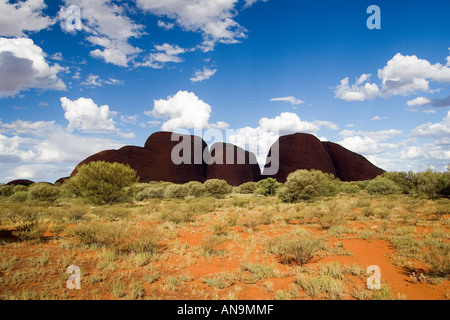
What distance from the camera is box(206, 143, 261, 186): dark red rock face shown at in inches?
2483

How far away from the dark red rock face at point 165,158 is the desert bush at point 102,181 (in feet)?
117

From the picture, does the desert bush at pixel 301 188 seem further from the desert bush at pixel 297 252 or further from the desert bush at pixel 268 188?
the desert bush at pixel 297 252

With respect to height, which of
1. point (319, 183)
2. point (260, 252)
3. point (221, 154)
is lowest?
point (260, 252)

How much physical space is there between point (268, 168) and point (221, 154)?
1453 centimetres

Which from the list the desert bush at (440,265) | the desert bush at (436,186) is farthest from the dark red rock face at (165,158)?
the desert bush at (440,265)

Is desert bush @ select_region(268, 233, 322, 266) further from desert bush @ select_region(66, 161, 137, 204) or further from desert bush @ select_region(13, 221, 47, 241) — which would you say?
desert bush @ select_region(66, 161, 137, 204)

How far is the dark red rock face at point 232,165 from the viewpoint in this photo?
207 feet

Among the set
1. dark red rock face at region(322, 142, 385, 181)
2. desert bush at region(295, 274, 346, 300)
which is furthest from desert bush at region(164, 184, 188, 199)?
dark red rock face at region(322, 142, 385, 181)

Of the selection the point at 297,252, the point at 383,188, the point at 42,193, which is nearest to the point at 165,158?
the point at 42,193

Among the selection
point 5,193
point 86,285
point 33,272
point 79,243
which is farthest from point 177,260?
point 5,193

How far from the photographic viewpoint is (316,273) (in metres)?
4.94

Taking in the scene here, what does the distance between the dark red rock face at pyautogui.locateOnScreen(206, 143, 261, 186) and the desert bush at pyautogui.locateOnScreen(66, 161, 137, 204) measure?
139 feet
